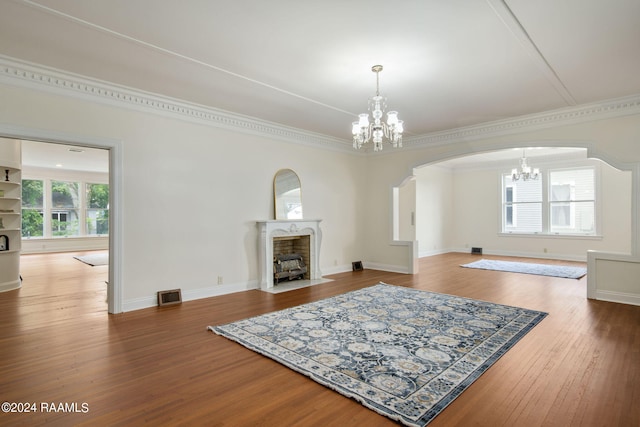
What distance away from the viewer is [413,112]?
5332 mm

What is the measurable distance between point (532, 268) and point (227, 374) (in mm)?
7504

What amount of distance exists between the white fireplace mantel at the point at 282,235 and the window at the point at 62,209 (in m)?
10.1

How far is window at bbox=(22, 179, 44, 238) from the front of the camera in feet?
37.2

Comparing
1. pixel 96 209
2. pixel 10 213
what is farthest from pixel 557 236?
pixel 96 209

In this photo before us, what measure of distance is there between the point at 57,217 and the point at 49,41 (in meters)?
11.2

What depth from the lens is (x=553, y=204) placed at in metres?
9.48

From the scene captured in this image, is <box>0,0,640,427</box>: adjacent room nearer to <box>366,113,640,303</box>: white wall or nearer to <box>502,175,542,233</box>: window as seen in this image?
<box>366,113,640,303</box>: white wall

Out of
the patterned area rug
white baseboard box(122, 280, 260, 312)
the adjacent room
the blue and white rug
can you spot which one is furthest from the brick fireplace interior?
the blue and white rug

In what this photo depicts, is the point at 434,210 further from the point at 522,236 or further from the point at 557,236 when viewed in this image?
the point at 557,236

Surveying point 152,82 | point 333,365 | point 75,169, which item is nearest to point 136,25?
point 152,82

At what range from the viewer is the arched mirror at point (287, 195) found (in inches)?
242

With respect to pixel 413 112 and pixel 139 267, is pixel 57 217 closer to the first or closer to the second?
pixel 139 267

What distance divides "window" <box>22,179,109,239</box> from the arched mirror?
9965mm

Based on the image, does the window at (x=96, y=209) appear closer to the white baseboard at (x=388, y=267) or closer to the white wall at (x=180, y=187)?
the white wall at (x=180, y=187)
